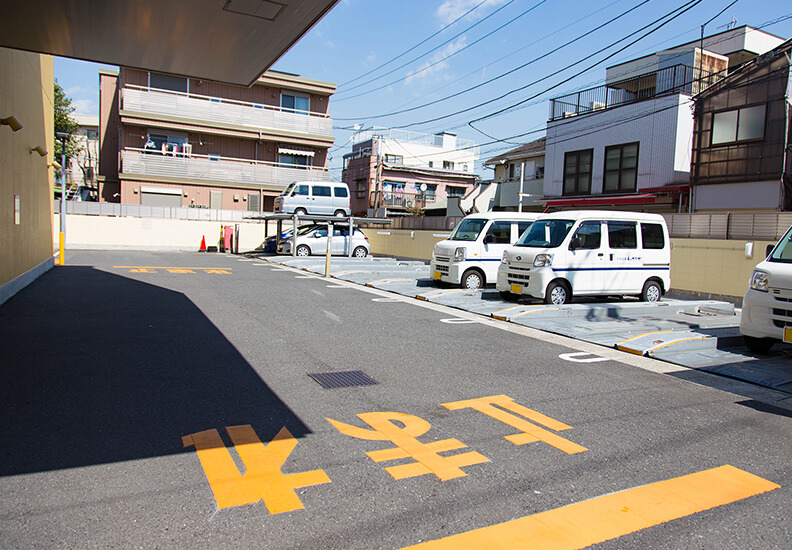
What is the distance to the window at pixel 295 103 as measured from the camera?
1335 inches

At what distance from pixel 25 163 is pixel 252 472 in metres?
11.5

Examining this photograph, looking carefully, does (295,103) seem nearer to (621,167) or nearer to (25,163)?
(621,167)

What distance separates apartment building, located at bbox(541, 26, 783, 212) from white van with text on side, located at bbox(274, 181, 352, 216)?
9927 mm

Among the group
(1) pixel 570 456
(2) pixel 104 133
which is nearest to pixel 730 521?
(1) pixel 570 456

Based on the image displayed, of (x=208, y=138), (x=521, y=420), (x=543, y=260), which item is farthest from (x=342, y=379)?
(x=208, y=138)

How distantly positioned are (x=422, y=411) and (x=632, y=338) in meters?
4.87

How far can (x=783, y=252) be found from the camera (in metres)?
7.48

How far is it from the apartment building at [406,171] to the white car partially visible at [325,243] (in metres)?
16.2

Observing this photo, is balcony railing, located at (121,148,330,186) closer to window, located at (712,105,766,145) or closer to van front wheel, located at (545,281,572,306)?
window, located at (712,105,766,145)

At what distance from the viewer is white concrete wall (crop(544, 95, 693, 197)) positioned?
820 inches

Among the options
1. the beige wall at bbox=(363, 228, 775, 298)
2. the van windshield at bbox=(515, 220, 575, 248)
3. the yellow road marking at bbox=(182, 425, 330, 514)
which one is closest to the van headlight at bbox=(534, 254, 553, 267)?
the van windshield at bbox=(515, 220, 575, 248)

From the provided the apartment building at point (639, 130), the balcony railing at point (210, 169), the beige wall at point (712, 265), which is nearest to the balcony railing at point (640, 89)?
the apartment building at point (639, 130)

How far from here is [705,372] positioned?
266 inches

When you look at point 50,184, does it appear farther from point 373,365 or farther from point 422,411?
point 422,411
